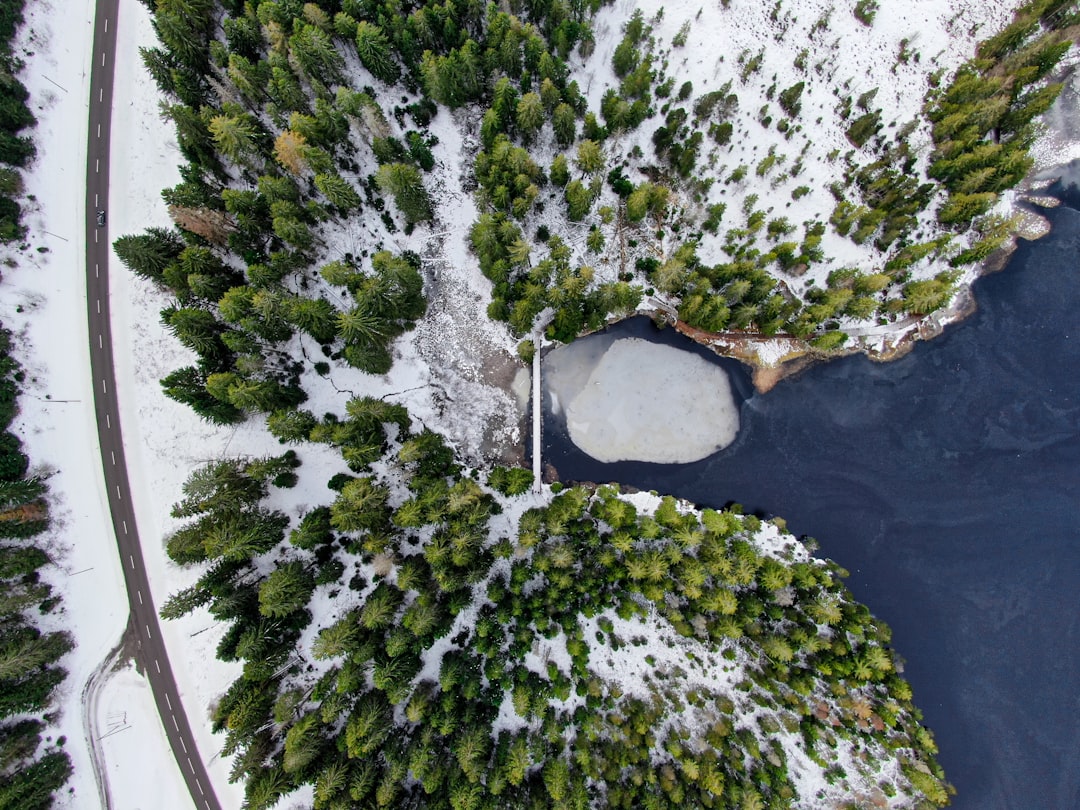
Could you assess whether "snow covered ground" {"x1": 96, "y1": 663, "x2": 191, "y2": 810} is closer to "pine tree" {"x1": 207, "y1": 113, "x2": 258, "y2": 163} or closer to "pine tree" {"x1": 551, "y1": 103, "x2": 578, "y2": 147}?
"pine tree" {"x1": 207, "y1": 113, "x2": 258, "y2": 163}

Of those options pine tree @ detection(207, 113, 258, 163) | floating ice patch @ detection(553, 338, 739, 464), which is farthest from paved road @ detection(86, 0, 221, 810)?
floating ice patch @ detection(553, 338, 739, 464)

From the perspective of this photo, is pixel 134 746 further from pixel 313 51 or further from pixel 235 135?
pixel 313 51

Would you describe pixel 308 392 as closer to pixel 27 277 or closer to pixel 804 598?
pixel 27 277

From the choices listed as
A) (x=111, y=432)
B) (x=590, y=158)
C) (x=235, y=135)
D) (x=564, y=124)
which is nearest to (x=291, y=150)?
(x=235, y=135)

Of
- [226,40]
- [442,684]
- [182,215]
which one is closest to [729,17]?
[226,40]

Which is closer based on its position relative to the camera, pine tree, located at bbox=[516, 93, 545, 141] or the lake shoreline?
pine tree, located at bbox=[516, 93, 545, 141]

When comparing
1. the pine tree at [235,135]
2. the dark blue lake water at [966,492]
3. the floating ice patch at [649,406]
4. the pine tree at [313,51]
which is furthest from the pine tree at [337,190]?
the dark blue lake water at [966,492]

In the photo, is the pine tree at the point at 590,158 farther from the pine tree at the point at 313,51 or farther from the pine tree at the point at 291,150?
the pine tree at the point at 291,150
